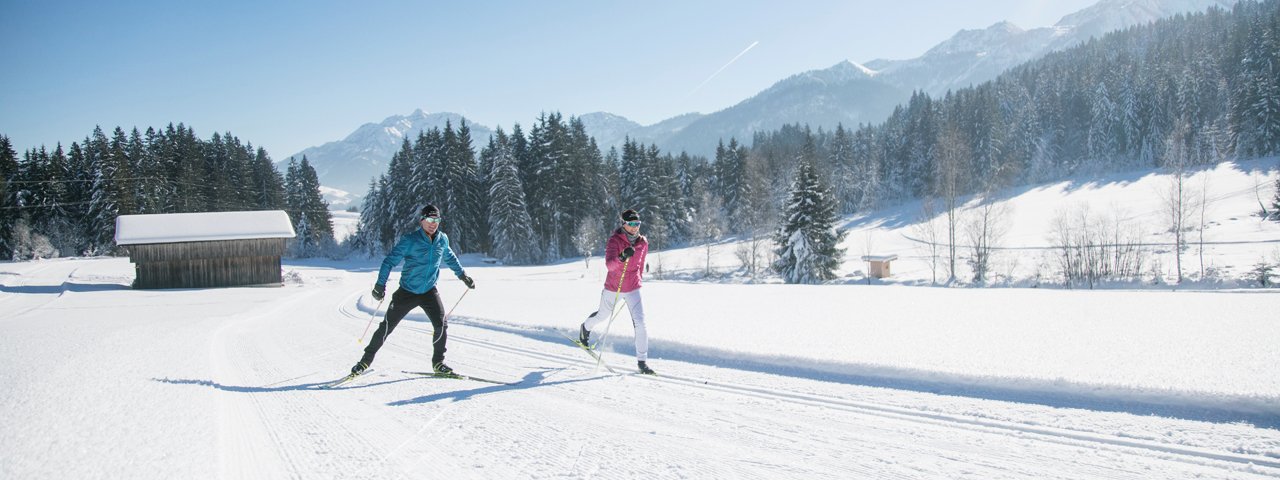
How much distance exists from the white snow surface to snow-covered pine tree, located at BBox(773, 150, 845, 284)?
77.0 feet

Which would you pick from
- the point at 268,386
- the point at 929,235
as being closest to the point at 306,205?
the point at 929,235

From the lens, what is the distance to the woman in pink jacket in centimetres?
621

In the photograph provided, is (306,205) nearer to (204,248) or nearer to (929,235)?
(204,248)

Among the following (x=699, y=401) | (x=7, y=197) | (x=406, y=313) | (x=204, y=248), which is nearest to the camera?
(x=699, y=401)

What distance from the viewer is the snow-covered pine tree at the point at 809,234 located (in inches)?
1305

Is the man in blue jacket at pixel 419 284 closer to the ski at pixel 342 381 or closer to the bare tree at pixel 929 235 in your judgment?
the ski at pixel 342 381

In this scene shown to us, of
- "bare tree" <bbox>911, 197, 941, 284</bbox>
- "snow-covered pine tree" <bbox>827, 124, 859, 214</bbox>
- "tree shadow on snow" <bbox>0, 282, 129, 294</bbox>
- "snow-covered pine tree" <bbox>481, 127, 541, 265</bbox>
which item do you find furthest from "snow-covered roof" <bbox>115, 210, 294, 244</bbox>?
"snow-covered pine tree" <bbox>827, 124, 859, 214</bbox>

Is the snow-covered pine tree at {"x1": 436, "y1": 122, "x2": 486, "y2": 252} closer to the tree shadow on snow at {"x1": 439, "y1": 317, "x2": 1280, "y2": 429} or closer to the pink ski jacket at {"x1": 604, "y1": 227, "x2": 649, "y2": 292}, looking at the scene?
the pink ski jacket at {"x1": 604, "y1": 227, "x2": 649, "y2": 292}

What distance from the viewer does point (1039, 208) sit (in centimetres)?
5378

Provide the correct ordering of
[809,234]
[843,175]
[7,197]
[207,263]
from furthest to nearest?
[843,175] → [7,197] → [809,234] → [207,263]

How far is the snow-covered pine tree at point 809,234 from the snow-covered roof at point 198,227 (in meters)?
30.7

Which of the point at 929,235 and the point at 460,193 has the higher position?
the point at 460,193

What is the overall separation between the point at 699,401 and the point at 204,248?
35.1 metres

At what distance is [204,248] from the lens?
29516 millimetres
